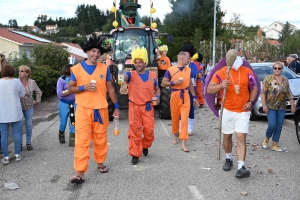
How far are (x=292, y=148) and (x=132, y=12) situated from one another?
7.87m

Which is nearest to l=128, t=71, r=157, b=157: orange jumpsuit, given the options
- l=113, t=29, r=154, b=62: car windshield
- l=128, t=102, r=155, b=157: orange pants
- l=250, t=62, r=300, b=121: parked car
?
l=128, t=102, r=155, b=157: orange pants

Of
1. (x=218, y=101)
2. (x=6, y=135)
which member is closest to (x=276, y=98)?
(x=218, y=101)

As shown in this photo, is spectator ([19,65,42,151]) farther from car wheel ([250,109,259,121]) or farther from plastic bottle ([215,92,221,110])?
car wheel ([250,109,259,121])

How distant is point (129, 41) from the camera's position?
37.6 ft

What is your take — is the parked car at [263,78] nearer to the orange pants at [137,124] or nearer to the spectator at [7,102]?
the orange pants at [137,124]

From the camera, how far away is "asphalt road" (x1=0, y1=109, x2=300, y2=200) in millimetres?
4973

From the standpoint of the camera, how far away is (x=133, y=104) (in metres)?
6.41

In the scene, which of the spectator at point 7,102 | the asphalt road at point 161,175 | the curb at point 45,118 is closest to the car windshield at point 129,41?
the curb at point 45,118

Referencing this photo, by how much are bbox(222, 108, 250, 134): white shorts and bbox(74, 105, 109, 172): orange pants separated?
5.86 ft

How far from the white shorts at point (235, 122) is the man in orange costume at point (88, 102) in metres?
1.79

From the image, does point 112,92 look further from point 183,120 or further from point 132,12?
point 132,12

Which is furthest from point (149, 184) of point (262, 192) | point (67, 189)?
point (262, 192)

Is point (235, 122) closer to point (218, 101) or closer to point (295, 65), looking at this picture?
point (218, 101)

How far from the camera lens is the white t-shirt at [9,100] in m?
6.46
